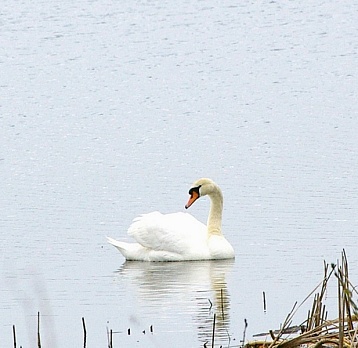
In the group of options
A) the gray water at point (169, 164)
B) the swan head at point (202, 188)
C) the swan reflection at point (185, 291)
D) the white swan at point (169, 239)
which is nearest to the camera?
the swan reflection at point (185, 291)

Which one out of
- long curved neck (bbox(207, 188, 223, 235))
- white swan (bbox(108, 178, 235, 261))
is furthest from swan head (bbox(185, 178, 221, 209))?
white swan (bbox(108, 178, 235, 261))

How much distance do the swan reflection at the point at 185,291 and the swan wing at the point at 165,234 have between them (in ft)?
0.52

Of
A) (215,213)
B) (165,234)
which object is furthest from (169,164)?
(165,234)

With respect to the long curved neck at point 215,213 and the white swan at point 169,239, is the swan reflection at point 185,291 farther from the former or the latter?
the long curved neck at point 215,213

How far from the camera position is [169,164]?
14664mm

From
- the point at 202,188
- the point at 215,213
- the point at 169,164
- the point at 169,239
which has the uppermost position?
the point at 169,164

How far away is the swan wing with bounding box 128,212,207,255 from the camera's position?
11.6 meters

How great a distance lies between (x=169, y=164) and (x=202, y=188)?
8.44 feet

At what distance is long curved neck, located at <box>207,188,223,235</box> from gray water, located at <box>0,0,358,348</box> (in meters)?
0.27

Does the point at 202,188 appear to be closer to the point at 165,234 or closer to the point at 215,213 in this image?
the point at 215,213

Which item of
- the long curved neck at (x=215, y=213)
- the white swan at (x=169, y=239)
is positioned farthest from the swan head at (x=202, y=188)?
the white swan at (x=169, y=239)

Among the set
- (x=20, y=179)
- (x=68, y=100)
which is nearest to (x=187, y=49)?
Answer: (x=68, y=100)

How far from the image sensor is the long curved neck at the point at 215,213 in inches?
463

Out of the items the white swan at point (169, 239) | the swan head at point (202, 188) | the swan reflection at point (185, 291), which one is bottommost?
the swan reflection at point (185, 291)
